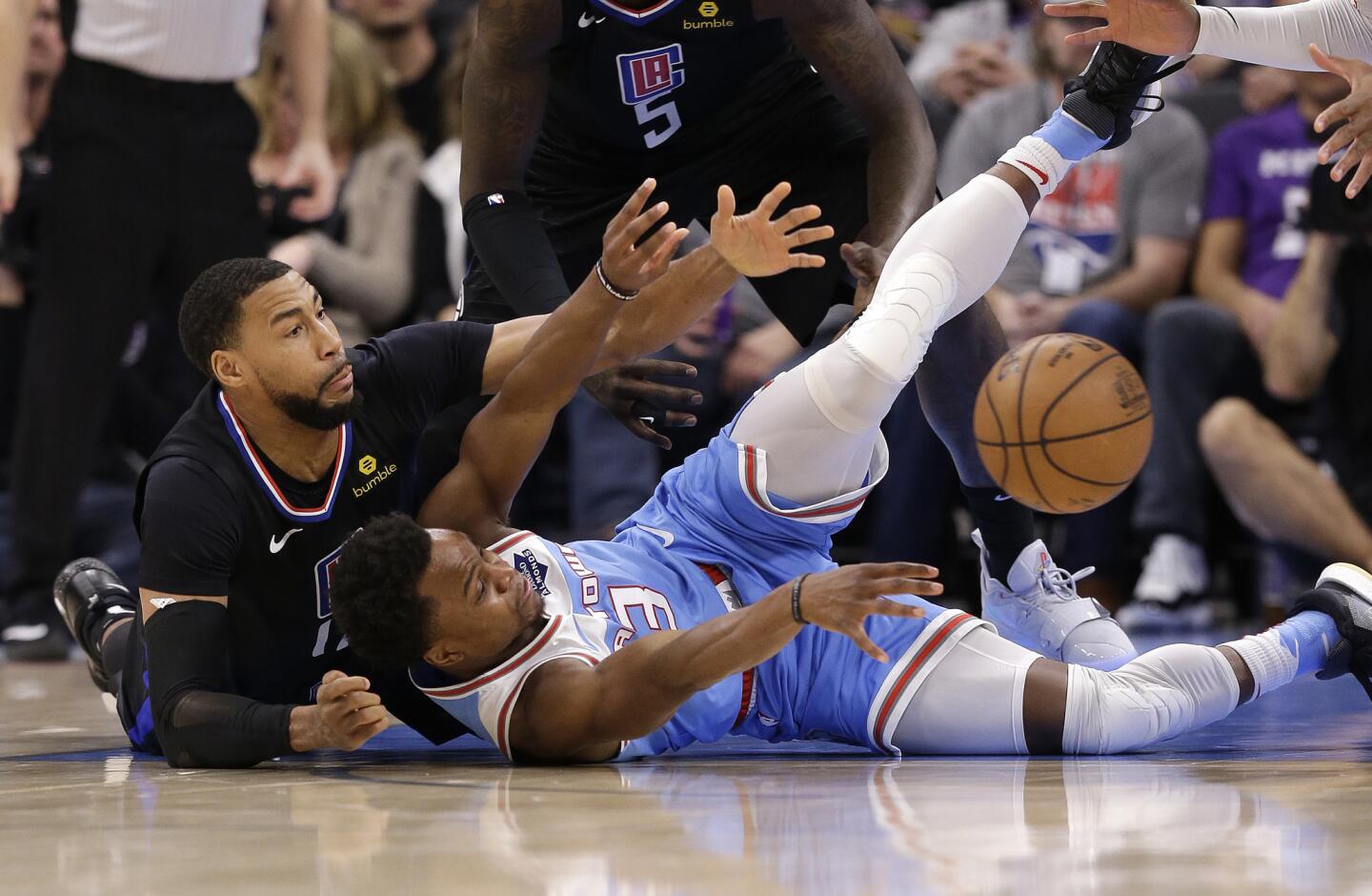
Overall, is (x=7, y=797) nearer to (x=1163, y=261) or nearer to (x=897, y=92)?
(x=897, y=92)

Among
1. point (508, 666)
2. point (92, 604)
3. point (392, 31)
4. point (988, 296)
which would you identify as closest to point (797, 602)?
point (508, 666)

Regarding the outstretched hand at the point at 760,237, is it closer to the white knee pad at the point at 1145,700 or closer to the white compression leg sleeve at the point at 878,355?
the white compression leg sleeve at the point at 878,355

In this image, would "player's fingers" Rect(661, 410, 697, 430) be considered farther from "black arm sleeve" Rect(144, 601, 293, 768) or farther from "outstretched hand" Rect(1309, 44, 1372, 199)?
"outstretched hand" Rect(1309, 44, 1372, 199)

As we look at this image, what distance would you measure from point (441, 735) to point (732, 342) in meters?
3.03

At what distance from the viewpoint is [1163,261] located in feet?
21.0

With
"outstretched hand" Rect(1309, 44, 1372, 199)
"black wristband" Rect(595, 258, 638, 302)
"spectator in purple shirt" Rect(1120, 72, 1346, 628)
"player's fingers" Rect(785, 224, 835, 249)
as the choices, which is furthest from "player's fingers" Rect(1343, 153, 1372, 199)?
"spectator in purple shirt" Rect(1120, 72, 1346, 628)

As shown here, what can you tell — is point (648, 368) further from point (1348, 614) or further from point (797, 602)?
point (1348, 614)

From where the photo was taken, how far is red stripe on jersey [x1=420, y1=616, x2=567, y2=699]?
10.3 ft

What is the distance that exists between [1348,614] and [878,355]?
3.52ft

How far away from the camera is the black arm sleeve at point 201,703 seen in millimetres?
3080

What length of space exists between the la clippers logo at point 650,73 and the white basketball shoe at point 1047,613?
1322 millimetres

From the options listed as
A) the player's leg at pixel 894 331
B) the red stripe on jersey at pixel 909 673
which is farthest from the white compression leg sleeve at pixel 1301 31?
the red stripe on jersey at pixel 909 673

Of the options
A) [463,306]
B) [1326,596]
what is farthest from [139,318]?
[1326,596]

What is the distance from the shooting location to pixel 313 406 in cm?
332
